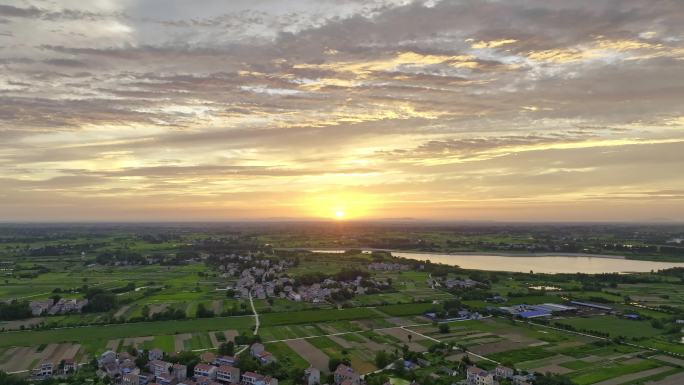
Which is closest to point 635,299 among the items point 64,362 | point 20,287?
point 64,362

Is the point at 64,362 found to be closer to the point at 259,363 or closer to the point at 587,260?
the point at 259,363

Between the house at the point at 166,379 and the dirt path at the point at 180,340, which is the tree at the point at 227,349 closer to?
the dirt path at the point at 180,340

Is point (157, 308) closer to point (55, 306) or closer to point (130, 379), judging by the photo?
point (55, 306)

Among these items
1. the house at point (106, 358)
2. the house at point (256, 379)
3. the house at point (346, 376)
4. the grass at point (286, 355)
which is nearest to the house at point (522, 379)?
the house at point (346, 376)

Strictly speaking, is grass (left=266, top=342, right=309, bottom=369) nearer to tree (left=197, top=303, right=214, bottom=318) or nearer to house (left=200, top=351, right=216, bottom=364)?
house (left=200, top=351, right=216, bottom=364)

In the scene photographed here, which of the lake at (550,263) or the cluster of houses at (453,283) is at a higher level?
the lake at (550,263)

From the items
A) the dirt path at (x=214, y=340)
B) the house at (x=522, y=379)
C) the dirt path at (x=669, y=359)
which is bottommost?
the dirt path at (x=214, y=340)
